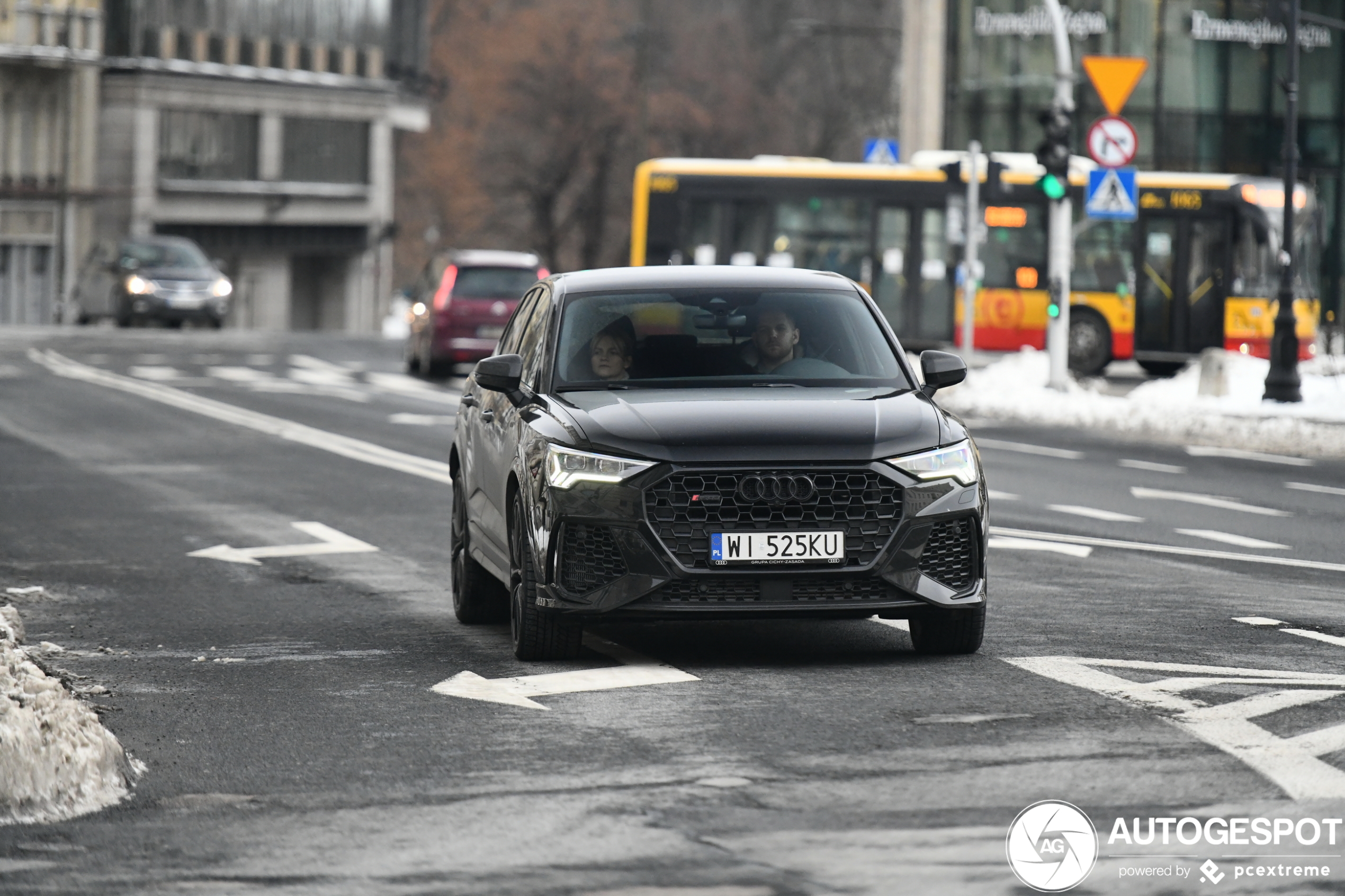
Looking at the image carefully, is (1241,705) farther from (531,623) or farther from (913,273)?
(913,273)

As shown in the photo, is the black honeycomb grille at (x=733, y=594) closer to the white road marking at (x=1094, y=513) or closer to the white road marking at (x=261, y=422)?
the white road marking at (x=261, y=422)

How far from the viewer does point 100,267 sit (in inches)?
1873

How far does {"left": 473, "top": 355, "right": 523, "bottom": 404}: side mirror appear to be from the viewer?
985 cm

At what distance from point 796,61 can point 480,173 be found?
45.1 feet

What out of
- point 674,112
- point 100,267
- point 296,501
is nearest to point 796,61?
point 674,112

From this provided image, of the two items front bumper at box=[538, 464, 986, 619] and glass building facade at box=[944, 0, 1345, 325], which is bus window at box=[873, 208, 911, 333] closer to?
glass building facade at box=[944, 0, 1345, 325]

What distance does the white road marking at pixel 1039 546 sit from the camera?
13648 millimetres

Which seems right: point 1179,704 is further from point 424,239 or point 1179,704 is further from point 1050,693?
point 424,239

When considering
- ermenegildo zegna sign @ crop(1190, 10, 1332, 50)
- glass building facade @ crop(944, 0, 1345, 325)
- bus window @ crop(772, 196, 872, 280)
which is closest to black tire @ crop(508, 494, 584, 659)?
bus window @ crop(772, 196, 872, 280)

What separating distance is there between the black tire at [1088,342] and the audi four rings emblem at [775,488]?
28.2 meters

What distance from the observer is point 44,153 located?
219 feet

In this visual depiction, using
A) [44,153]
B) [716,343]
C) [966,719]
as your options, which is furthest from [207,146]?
[966,719]

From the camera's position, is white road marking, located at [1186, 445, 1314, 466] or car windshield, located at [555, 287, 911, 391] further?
white road marking, located at [1186, 445, 1314, 466]

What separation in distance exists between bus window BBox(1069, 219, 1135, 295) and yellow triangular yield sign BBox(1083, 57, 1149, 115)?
31.6 feet
